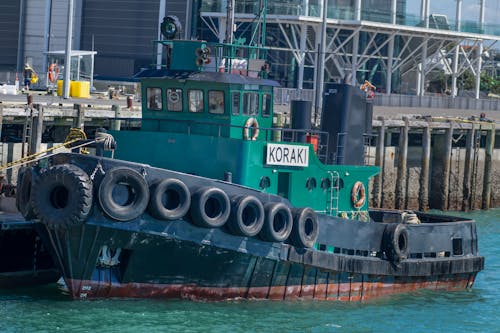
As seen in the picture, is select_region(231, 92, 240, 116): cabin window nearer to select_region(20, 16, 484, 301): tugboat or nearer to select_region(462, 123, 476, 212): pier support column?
select_region(20, 16, 484, 301): tugboat

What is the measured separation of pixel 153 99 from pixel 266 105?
2106mm

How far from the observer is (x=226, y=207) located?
64.1ft

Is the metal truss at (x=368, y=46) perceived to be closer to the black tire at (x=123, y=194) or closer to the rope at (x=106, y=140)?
the rope at (x=106, y=140)

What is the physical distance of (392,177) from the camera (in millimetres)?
36656

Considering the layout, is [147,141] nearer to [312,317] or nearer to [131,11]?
[312,317]

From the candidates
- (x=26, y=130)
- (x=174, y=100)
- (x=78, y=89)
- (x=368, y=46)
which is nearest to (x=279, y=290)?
(x=174, y=100)

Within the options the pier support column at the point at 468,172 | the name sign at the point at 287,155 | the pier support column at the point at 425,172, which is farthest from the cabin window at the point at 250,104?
the pier support column at the point at 468,172

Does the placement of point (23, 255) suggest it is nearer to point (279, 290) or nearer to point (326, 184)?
point (279, 290)

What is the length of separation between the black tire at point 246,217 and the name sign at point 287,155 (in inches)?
50.7

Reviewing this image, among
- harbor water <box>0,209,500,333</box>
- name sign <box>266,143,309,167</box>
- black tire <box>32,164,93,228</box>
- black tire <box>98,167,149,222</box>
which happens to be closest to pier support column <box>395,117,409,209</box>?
harbor water <box>0,209,500,333</box>

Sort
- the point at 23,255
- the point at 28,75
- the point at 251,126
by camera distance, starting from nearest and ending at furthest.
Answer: the point at 23,255 → the point at 251,126 → the point at 28,75

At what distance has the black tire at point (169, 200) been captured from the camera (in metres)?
19.0

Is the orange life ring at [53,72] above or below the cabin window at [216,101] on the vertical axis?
above

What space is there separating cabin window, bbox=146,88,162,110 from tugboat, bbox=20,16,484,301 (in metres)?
0.02
